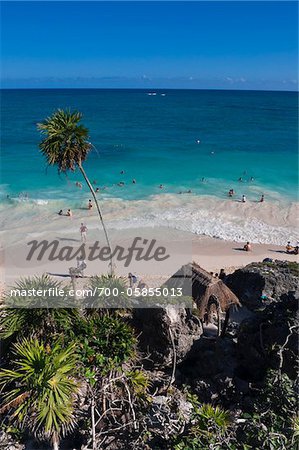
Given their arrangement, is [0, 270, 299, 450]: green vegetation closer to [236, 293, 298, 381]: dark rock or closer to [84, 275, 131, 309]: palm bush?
[84, 275, 131, 309]: palm bush

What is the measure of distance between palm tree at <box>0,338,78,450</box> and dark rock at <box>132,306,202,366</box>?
2.96m

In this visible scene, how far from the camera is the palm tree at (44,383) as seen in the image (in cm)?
771

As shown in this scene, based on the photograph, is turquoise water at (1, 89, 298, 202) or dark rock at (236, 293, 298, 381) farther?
turquoise water at (1, 89, 298, 202)

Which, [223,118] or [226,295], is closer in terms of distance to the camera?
[226,295]

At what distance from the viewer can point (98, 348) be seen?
9125 mm

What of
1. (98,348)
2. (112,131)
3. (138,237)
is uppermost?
(112,131)

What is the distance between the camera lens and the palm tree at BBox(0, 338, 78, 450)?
7.71 meters

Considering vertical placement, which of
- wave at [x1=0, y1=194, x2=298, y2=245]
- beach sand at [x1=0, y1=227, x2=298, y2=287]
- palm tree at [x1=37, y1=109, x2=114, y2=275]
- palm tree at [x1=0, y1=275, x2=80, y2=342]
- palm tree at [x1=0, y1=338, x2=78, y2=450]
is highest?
palm tree at [x1=37, y1=109, x2=114, y2=275]

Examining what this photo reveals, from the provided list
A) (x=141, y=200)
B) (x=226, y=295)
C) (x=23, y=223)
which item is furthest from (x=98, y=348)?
(x=141, y=200)

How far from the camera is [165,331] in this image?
11.0 metres

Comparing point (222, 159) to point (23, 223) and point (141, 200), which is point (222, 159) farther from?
point (23, 223)

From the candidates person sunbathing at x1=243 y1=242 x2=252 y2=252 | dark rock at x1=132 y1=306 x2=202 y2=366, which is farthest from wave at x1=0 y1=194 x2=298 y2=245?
dark rock at x1=132 y1=306 x2=202 y2=366

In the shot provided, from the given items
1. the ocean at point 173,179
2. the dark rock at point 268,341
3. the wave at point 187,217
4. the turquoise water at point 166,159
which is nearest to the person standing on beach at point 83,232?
the wave at point 187,217

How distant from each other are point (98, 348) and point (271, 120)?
91.9 metres
